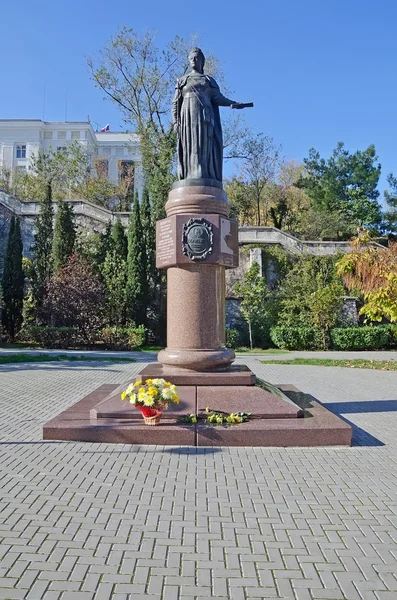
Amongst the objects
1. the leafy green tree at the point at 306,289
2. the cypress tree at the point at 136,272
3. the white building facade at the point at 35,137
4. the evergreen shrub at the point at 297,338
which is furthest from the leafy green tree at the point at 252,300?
the white building facade at the point at 35,137

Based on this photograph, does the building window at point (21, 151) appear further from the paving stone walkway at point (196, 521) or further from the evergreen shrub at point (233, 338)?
the paving stone walkway at point (196, 521)

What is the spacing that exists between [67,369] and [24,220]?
66.5 ft

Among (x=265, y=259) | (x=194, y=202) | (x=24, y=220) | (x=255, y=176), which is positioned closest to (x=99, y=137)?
(x=255, y=176)

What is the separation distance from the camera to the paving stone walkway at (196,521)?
3.00 m

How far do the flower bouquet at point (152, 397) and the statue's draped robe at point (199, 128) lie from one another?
3.66 metres

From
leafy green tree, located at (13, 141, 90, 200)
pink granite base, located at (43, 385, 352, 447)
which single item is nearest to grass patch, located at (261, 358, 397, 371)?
pink granite base, located at (43, 385, 352, 447)

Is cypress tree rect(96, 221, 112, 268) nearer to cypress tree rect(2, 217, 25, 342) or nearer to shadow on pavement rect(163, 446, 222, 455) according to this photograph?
cypress tree rect(2, 217, 25, 342)

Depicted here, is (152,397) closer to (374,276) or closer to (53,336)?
(374,276)

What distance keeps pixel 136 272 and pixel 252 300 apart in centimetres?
655

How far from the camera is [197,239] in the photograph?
25.5ft

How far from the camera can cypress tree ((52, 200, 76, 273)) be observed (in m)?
27.4

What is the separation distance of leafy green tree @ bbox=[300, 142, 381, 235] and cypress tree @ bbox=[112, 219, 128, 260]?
54.4 ft

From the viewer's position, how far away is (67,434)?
6.37 meters

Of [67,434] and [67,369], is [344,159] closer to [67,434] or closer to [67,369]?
[67,369]
